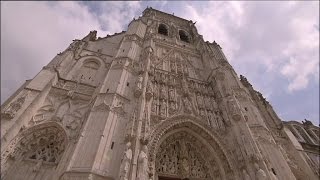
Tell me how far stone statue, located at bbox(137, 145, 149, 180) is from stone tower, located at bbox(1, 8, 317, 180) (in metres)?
0.04

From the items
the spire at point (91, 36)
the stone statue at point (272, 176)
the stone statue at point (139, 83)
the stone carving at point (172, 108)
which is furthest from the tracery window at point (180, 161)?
the spire at point (91, 36)

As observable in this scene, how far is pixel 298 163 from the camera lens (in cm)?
1271

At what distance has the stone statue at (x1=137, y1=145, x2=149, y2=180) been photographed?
8125 millimetres

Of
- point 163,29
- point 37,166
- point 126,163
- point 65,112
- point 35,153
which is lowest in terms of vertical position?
point 126,163

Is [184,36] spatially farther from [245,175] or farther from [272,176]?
[272,176]

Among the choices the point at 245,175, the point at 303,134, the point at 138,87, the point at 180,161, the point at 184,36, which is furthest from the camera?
the point at 184,36

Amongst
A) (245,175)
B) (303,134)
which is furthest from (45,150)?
(303,134)

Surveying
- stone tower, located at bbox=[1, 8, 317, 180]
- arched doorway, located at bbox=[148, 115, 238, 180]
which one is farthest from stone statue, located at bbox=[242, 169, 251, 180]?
arched doorway, located at bbox=[148, 115, 238, 180]

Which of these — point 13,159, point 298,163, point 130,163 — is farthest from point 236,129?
point 13,159

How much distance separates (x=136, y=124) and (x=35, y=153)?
4293 millimetres

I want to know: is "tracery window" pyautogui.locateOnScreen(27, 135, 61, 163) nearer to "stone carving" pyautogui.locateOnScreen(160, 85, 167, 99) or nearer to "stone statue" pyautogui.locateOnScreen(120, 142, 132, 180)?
"stone statue" pyautogui.locateOnScreen(120, 142, 132, 180)

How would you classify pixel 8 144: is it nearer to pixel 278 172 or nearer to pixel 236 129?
pixel 236 129

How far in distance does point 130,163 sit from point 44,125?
14.6 ft

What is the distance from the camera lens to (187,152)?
11.6 m
